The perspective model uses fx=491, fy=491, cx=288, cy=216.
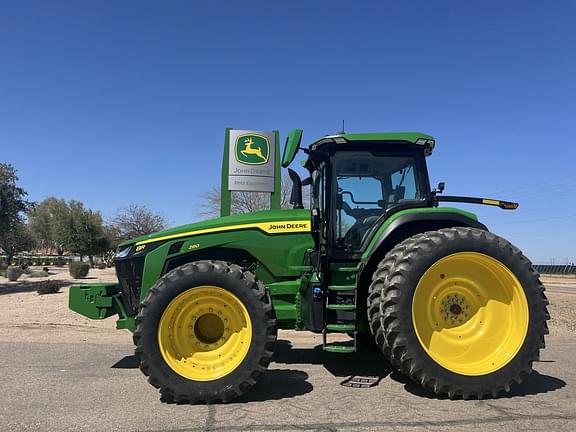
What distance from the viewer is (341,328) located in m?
5.17

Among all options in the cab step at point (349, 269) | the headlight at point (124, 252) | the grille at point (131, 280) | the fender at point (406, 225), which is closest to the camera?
the fender at point (406, 225)

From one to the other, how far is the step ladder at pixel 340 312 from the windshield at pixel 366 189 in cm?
56

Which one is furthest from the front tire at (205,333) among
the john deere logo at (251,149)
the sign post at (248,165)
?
the john deere logo at (251,149)

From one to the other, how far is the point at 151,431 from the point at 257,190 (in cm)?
1167

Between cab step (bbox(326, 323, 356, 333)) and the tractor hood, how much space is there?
1162 millimetres

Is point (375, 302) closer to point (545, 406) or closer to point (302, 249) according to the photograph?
point (302, 249)

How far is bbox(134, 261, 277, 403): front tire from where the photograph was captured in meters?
4.75

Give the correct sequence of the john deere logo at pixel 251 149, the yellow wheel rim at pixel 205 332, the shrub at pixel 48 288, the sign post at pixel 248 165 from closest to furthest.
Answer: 1. the yellow wheel rim at pixel 205 332
2. the sign post at pixel 248 165
3. the john deere logo at pixel 251 149
4. the shrub at pixel 48 288

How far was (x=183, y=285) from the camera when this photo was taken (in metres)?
4.94

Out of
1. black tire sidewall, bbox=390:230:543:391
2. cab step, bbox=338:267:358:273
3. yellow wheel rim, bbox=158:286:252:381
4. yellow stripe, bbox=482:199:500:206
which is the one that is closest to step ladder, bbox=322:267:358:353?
cab step, bbox=338:267:358:273

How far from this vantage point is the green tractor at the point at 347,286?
15.8 ft

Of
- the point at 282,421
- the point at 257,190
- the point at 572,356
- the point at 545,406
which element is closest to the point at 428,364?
the point at 545,406

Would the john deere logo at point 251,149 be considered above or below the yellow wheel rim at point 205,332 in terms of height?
above

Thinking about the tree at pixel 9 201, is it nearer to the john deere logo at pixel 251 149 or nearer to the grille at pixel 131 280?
the john deere logo at pixel 251 149
